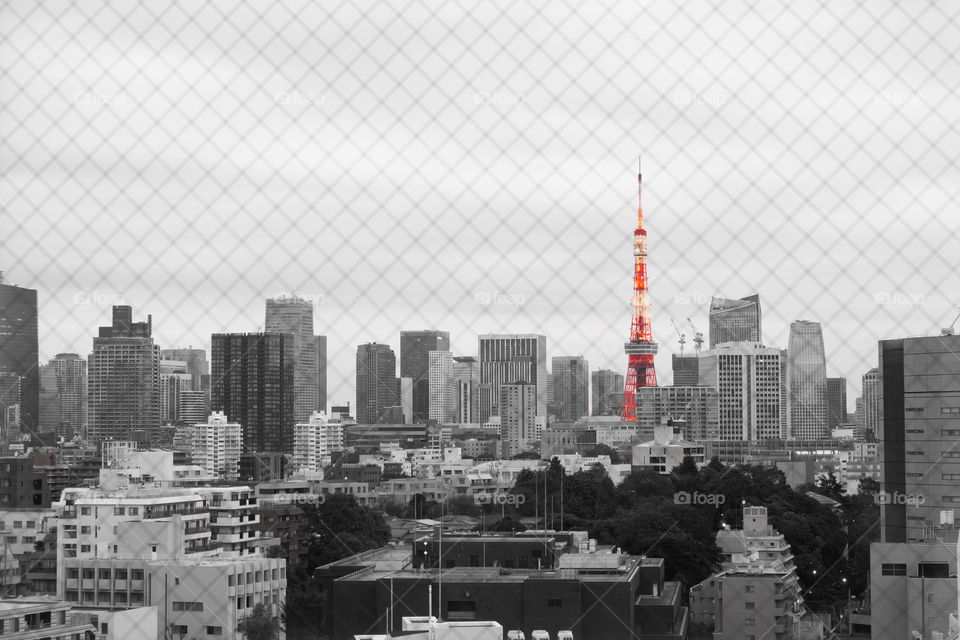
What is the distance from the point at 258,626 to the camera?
22.5ft

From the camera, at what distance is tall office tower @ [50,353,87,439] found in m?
3.20

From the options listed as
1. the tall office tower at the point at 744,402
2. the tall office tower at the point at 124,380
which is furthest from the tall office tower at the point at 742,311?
the tall office tower at the point at 744,402

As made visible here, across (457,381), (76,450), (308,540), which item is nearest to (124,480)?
(76,450)

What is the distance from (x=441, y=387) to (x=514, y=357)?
3225 mm

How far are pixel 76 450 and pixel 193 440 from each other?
5.06m

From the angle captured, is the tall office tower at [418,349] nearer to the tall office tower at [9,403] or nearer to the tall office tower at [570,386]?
the tall office tower at [570,386]

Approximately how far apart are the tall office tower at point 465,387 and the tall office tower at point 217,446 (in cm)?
616

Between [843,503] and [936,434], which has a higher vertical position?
[936,434]

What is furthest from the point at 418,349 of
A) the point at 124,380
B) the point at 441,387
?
the point at 124,380

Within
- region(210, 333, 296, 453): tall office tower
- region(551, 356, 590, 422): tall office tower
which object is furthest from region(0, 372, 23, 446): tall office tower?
region(210, 333, 296, 453): tall office tower

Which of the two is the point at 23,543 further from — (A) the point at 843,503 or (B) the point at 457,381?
(A) the point at 843,503

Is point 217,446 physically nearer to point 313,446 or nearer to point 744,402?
point 313,446

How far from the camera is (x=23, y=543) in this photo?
35.5 ft

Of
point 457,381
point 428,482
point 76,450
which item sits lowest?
point 428,482
